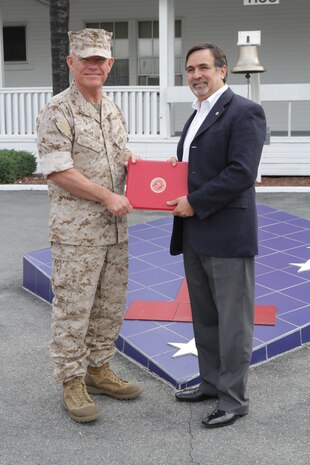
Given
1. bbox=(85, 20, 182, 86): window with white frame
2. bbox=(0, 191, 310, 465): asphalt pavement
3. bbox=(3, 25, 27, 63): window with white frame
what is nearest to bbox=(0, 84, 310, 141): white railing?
bbox=(85, 20, 182, 86): window with white frame

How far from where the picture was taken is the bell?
9875 millimetres

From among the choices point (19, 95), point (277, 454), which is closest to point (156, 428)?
point (277, 454)

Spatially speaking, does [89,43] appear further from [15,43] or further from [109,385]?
[15,43]

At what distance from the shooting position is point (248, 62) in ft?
32.7

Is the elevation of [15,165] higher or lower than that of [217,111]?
lower

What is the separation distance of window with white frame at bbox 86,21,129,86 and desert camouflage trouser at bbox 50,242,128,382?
41.7 feet

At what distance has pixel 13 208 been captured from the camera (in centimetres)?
1012

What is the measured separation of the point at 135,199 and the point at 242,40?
708cm

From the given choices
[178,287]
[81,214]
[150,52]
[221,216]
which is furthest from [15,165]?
[221,216]

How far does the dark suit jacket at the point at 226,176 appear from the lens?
10.5ft

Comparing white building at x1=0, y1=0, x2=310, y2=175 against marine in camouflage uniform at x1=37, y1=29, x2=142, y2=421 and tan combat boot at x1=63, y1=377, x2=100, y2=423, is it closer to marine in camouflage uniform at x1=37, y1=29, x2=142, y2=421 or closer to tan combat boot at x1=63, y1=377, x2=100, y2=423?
marine in camouflage uniform at x1=37, y1=29, x2=142, y2=421

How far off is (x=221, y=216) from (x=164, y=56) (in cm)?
965

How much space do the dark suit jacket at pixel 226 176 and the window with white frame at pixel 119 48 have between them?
12.9 m

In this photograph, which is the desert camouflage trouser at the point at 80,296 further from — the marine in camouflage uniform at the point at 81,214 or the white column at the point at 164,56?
the white column at the point at 164,56
